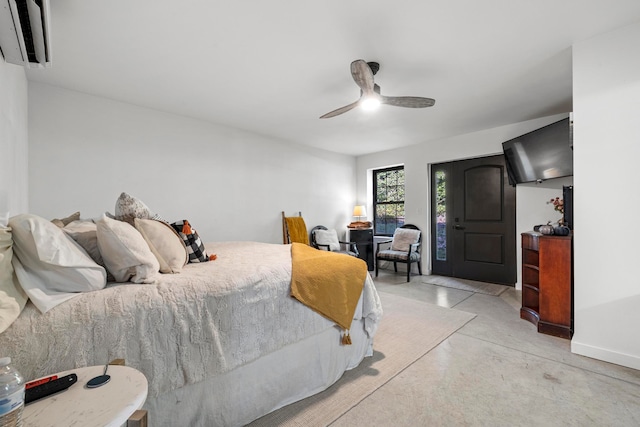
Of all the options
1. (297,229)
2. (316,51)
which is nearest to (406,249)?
(297,229)

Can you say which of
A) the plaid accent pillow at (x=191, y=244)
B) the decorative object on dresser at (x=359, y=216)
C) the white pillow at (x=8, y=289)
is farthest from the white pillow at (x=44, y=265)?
the decorative object on dresser at (x=359, y=216)

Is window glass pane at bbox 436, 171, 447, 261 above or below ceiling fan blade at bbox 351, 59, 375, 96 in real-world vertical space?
below

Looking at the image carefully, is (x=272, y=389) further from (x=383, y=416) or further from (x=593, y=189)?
(x=593, y=189)

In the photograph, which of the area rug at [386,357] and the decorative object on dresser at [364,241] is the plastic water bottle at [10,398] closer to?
the area rug at [386,357]

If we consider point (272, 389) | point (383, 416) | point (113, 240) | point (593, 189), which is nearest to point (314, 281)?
point (272, 389)

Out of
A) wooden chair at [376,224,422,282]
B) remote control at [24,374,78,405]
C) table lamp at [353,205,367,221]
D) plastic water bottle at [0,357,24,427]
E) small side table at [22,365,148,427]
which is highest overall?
table lamp at [353,205,367,221]

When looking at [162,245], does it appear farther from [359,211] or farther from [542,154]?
[359,211]

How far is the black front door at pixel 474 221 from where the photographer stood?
14.3 ft

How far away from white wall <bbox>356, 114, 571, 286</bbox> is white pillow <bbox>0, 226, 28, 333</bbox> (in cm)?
509

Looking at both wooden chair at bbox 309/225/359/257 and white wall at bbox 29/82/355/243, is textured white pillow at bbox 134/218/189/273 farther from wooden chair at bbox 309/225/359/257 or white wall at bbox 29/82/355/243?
wooden chair at bbox 309/225/359/257

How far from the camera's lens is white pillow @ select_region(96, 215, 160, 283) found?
140 cm

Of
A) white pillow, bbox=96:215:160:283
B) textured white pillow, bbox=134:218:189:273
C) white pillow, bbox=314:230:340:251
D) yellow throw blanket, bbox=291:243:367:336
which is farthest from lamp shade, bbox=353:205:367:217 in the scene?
white pillow, bbox=96:215:160:283

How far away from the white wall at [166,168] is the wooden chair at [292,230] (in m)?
0.10

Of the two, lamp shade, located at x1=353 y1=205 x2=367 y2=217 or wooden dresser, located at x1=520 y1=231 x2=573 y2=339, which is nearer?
wooden dresser, located at x1=520 y1=231 x2=573 y2=339
